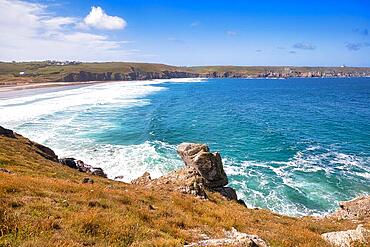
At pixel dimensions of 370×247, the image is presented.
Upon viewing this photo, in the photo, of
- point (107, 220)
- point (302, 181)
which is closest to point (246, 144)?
point (302, 181)

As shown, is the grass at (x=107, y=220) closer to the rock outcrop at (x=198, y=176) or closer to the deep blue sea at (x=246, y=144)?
the rock outcrop at (x=198, y=176)

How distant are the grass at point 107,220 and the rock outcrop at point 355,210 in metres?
5.48

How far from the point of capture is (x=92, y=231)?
1113 cm

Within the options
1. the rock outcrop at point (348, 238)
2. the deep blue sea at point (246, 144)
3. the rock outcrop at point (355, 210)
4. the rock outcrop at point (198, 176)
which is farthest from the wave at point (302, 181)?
the rock outcrop at point (348, 238)

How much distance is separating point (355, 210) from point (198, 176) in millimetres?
13277

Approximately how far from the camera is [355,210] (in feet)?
84.1

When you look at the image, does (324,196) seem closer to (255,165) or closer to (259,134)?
(255,165)

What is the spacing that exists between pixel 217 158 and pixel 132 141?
26424 millimetres

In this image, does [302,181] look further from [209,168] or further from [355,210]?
[209,168]

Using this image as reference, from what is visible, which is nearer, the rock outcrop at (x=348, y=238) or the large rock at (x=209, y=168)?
the rock outcrop at (x=348, y=238)

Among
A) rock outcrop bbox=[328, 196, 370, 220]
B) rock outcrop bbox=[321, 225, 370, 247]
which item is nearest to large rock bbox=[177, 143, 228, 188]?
rock outcrop bbox=[328, 196, 370, 220]

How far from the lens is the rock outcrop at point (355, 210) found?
81.1 ft

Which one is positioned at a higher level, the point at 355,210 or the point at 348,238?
the point at 348,238

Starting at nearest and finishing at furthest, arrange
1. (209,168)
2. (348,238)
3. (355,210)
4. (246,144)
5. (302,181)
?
(348,238) < (355,210) < (209,168) < (302,181) < (246,144)
